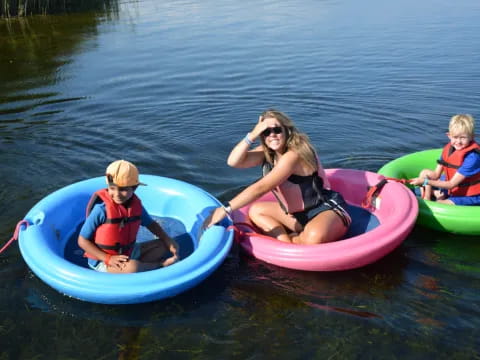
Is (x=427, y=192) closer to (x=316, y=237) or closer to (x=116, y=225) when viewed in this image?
(x=316, y=237)

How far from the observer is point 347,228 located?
13.1 feet

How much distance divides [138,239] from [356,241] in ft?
5.95

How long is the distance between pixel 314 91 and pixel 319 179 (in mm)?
5044

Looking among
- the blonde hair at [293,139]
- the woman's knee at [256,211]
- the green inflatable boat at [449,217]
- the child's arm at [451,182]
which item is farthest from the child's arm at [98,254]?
the child's arm at [451,182]

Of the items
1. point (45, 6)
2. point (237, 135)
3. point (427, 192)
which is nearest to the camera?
point (427, 192)

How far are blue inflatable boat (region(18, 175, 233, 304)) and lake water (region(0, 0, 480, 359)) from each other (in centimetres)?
29

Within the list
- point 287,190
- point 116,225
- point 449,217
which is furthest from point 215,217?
point 449,217

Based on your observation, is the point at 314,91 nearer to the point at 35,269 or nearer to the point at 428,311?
the point at 428,311

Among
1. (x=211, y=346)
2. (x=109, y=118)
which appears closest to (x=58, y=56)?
(x=109, y=118)

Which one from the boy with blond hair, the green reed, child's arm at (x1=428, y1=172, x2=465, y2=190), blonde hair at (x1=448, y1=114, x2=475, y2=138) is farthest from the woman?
the green reed

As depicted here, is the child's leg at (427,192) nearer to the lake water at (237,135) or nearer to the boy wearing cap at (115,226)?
the lake water at (237,135)

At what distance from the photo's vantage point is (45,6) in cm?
1686

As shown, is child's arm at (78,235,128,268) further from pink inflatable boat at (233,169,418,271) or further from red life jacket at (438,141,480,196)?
red life jacket at (438,141,480,196)

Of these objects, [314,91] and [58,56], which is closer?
[314,91]
